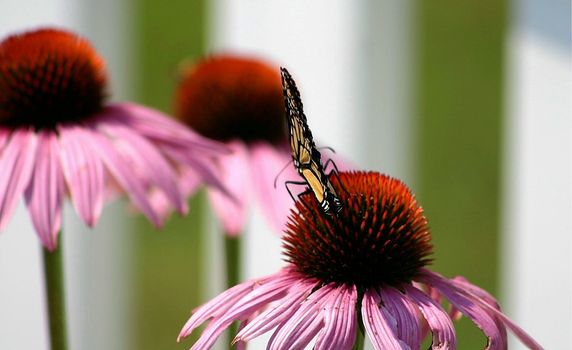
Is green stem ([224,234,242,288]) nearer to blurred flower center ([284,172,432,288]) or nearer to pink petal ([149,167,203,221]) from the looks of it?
pink petal ([149,167,203,221])

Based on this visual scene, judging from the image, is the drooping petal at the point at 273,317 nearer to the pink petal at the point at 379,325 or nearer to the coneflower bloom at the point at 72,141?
the pink petal at the point at 379,325

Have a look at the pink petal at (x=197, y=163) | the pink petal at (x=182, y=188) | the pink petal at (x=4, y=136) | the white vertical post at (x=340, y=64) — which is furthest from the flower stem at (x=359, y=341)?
the white vertical post at (x=340, y=64)

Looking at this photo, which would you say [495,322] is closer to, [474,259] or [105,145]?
[105,145]

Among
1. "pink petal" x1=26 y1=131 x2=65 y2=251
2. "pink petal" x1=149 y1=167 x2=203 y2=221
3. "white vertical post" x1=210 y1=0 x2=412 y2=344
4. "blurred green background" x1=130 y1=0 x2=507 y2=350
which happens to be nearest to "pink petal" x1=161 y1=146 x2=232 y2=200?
"pink petal" x1=26 y1=131 x2=65 y2=251

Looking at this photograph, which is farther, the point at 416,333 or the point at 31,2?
the point at 31,2

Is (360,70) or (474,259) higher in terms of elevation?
(360,70)

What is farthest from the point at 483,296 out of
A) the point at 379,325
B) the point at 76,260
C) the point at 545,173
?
the point at 76,260

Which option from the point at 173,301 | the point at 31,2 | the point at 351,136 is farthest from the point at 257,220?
the point at 173,301
